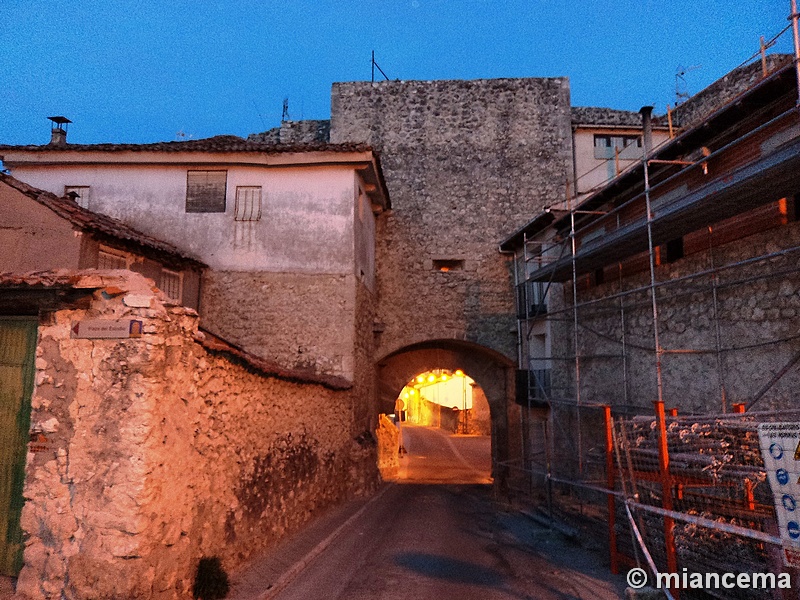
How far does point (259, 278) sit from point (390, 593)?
7.81m

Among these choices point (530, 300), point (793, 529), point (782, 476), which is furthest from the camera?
point (530, 300)

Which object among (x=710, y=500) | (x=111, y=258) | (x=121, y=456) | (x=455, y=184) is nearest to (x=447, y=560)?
(x=710, y=500)

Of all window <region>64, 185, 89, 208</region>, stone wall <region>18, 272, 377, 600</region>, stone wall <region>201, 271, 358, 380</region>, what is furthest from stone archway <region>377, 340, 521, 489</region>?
stone wall <region>18, 272, 377, 600</region>

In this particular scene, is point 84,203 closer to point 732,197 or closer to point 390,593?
point 390,593

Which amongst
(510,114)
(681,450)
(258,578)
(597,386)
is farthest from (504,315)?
(258,578)

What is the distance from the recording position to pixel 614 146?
632 inches

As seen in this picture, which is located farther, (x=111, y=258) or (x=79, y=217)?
(x=111, y=258)

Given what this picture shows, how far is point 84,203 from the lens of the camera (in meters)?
12.5

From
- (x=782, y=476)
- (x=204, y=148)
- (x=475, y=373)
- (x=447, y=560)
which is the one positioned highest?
(x=204, y=148)

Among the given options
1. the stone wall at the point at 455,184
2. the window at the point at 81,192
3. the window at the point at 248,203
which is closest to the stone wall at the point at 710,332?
the stone wall at the point at 455,184

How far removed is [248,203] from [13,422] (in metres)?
8.00

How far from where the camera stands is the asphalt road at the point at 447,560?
596 cm

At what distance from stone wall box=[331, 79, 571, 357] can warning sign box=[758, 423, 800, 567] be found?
37.5ft

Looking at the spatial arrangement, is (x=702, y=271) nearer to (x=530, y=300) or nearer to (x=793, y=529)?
(x=793, y=529)
